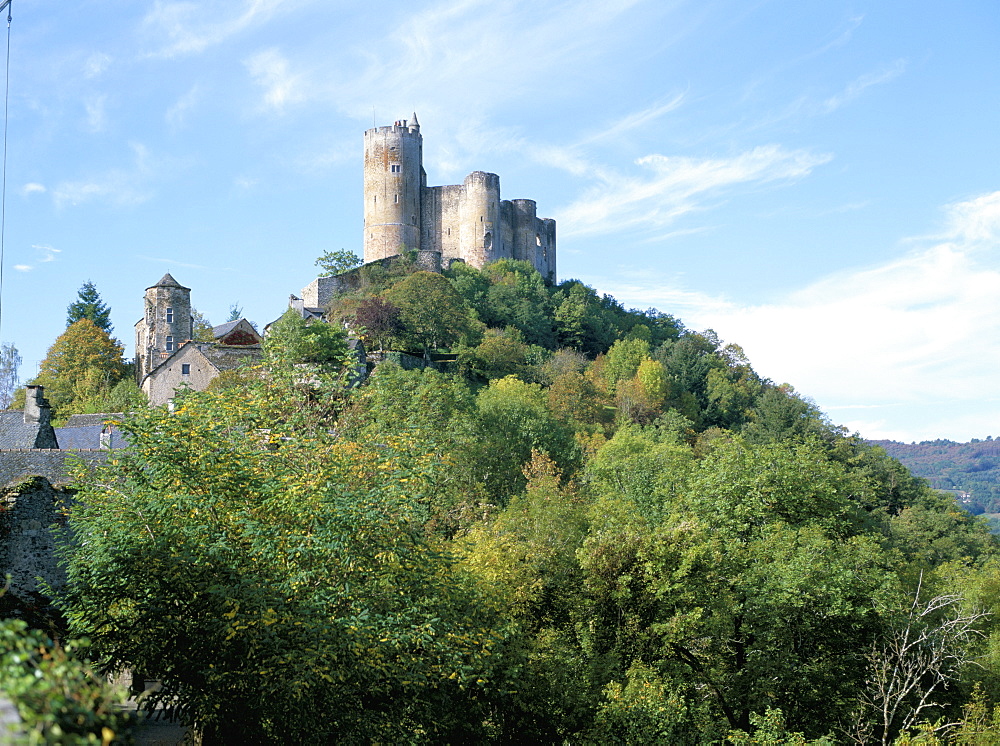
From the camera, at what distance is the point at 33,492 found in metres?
12.7

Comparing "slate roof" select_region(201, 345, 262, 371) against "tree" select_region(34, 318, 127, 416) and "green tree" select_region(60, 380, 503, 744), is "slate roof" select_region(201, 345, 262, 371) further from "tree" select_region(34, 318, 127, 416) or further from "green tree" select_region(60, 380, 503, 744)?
"green tree" select_region(60, 380, 503, 744)

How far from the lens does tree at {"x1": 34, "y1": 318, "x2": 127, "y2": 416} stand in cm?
6269

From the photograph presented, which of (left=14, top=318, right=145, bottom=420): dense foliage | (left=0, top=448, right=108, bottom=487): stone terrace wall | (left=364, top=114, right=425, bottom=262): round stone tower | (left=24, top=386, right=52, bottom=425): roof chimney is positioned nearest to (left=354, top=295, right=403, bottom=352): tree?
(left=14, top=318, right=145, bottom=420): dense foliage

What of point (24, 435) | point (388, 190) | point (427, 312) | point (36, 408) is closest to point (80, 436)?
point (36, 408)

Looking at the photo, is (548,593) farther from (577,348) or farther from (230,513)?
(577,348)

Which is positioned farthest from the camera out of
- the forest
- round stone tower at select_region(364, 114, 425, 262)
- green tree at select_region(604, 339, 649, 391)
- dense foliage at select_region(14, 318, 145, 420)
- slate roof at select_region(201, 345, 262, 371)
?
round stone tower at select_region(364, 114, 425, 262)

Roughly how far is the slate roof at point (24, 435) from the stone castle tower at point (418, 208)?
146ft

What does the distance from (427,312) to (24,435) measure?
88.9 ft

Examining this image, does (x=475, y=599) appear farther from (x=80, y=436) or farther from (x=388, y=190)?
(x=388, y=190)

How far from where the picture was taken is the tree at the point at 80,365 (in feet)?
206

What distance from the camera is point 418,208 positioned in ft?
264

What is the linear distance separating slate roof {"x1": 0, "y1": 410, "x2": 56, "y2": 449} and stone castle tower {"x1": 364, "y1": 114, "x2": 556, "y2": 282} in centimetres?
4459

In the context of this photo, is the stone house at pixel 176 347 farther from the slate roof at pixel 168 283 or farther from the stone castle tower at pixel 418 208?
the stone castle tower at pixel 418 208

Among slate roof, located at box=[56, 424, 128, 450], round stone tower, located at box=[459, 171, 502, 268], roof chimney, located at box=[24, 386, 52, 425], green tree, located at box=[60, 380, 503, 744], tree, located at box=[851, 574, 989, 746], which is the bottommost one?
tree, located at box=[851, 574, 989, 746]
